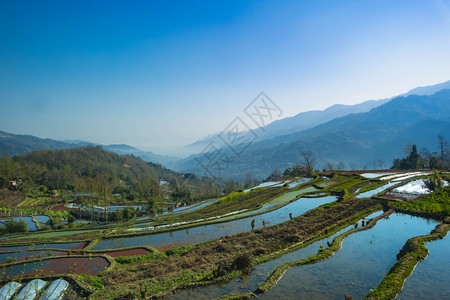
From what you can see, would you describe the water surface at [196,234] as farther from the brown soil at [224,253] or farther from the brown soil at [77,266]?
the brown soil at [77,266]

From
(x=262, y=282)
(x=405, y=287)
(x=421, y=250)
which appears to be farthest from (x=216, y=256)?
(x=421, y=250)

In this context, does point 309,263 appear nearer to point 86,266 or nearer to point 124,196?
point 86,266

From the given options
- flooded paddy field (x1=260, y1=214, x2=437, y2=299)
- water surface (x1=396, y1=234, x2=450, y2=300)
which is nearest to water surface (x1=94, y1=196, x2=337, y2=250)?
flooded paddy field (x1=260, y1=214, x2=437, y2=299)

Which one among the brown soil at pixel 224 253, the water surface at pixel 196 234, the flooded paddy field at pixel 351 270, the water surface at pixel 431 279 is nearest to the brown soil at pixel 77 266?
the brown soil at pixel 224 253

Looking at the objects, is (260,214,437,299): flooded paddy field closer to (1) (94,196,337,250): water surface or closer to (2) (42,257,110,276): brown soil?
(1) (94,196,337,250): water surface

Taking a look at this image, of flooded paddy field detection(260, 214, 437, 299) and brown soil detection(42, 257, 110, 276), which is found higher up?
brown soil detection(42, 257, 110, 276)

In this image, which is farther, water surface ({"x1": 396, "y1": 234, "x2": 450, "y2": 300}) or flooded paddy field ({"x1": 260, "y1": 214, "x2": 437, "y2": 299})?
flooded paddy field ({"x1": 260, "y1": 214, "x2": 437, "y2": 299})

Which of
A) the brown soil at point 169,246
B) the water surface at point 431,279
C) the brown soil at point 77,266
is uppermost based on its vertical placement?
the brown soil at point 77,266

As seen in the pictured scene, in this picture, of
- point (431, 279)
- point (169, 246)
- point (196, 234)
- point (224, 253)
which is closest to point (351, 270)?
point (431, 279)
